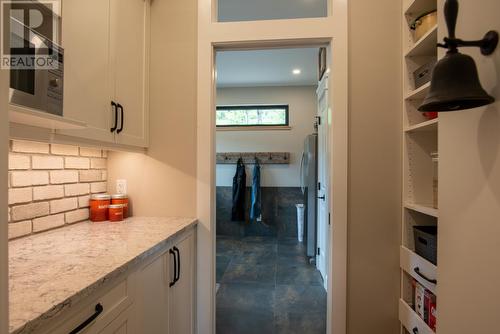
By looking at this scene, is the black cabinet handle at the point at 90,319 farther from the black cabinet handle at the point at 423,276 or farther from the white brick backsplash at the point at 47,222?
the black cabinet handle at the point at 423,276

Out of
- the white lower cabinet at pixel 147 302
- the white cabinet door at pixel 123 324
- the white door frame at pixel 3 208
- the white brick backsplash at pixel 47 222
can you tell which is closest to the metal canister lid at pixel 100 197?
the white brick backsplash at pixel 47 222

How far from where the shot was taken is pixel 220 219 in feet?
15.5

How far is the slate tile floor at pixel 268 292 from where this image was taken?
211cm

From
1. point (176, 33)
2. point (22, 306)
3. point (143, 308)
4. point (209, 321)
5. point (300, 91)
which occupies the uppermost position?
point (300, 91)

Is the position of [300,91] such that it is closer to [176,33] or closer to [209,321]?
[176,33]

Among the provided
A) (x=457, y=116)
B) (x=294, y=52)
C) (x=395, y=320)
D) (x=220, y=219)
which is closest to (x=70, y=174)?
(x=457, y=116)

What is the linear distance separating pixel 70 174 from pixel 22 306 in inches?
41.0

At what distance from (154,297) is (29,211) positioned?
2.38 ft

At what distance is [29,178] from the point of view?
1.25 m

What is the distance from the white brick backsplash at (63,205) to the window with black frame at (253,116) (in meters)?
3.40

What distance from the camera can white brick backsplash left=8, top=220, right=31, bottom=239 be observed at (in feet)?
3.84

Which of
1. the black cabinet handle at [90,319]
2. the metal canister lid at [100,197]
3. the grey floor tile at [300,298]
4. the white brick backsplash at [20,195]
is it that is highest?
the white brick backsplash at [20,195]

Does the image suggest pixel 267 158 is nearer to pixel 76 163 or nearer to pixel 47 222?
pixel 76 163

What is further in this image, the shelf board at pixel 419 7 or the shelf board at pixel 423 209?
the shelf board at pixel 419 7
